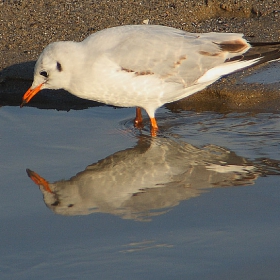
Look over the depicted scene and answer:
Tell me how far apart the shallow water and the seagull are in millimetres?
411

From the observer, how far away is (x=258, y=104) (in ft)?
22.2

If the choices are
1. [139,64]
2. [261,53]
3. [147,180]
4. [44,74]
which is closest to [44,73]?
[44,74]

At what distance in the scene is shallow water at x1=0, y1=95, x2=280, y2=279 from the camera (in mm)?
3889

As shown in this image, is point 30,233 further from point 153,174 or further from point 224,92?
point 224,92

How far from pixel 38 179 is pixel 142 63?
1.46 metres

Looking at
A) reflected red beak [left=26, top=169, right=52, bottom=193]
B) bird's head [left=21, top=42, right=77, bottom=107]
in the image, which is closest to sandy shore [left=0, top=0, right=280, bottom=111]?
bird's head [left=21, top=42, right=77, bottom=107]

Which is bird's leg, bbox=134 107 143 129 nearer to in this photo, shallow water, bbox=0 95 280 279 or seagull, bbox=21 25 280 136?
shallow water, bbox=0 95 280 279

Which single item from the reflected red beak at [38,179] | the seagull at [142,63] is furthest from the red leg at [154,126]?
the reflected red beak at [38,179]

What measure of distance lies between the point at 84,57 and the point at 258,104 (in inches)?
74.9

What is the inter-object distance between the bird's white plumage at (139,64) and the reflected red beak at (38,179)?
0.99m

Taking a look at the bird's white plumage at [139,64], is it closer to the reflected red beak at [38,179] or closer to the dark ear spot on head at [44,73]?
the dark ear spot on head at [44,73]

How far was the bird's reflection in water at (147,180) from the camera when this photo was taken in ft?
15.4

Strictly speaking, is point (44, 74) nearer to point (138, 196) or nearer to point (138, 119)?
Answer: point (138, 119)

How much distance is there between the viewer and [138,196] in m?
4.82
